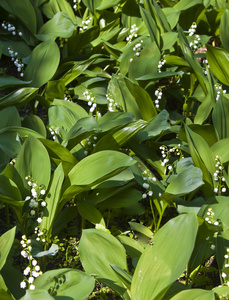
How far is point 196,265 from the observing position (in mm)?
2066

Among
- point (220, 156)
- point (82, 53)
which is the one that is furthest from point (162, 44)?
point (220, 156)

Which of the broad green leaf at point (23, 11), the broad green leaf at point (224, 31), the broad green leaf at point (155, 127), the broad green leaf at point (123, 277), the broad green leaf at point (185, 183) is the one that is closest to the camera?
the broad green leaf at point (123, 277)

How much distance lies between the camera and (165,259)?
1618 millimetres

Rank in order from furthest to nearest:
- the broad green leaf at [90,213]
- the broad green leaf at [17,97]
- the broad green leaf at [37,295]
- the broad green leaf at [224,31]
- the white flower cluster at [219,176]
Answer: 1. the broad green leaf at [224,31]
2. the broad green leaf at [17,97]
3. the broad green leaf at [90,213]
4. the white flower cluster at [219,176]
5. the broad green leaf at [37,295]

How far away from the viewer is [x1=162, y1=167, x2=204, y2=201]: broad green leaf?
1.97 meters

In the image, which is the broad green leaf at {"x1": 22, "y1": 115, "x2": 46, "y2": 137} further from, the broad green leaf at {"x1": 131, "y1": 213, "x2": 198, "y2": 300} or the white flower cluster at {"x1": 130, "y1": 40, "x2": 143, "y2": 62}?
the broad green leaf at {"x1": 131, "y1": 213, "x2": 198, "y2": 300}

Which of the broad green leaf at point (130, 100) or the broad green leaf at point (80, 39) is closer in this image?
the broad green leaf at point (130, 100)

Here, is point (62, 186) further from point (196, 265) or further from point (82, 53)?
point (82, 53)

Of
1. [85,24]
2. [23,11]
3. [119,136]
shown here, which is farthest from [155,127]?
[23,11]

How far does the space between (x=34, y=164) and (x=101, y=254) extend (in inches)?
19.8

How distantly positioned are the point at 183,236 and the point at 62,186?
690 millimetres

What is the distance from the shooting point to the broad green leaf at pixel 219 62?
106 inches

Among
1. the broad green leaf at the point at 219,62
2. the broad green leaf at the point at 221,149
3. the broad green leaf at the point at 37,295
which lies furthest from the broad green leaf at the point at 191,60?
the broad green leaf at the point at 37,295

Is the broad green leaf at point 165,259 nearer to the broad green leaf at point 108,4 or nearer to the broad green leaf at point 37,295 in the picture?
the broad green leaf at point 37,295
